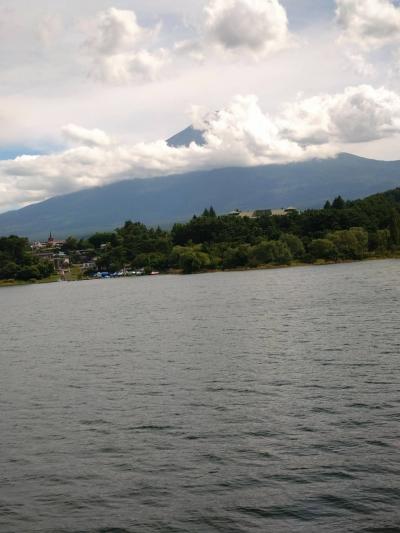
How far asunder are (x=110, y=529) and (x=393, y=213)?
18388cm

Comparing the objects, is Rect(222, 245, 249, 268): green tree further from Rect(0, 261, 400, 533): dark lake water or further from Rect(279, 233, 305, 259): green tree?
Rect(0, 261, 400, 533): dark lake water

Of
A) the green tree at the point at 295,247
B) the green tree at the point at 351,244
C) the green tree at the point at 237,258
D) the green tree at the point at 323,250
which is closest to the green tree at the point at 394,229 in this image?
the green tree at the point at 351,244

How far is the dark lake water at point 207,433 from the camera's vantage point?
1706cm

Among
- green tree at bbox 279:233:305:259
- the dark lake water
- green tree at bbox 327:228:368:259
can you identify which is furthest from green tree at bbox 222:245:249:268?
the dark lake water

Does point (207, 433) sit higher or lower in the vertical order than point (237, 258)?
lower

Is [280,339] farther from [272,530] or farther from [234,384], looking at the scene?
[272,530]

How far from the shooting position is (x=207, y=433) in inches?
938

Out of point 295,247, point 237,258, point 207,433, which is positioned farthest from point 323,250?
point 207,433

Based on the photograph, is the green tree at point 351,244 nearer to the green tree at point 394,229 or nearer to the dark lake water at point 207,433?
the green tree at point 394,229

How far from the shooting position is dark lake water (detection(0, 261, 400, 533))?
672 inches

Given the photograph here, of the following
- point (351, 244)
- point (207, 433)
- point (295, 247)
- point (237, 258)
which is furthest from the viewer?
point (295, 247)

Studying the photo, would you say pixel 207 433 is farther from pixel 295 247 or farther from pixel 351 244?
pixel 295 247

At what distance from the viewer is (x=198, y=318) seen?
66562 mm

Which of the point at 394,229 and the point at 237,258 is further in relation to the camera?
the point at 237,258
